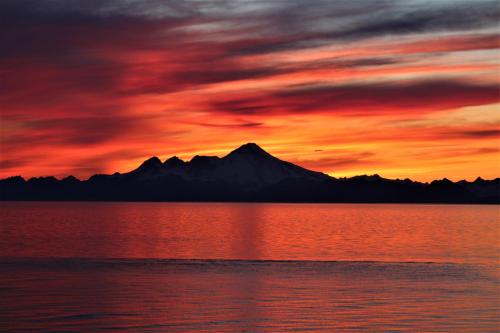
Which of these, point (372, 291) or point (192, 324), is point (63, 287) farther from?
point (372, 291)

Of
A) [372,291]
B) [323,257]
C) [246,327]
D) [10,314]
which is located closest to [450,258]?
[323,257]

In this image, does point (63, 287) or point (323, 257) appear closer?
point (63, 287)

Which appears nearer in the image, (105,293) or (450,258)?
(105,293)

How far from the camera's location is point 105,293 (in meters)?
51.8

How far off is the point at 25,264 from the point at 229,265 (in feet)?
66.6

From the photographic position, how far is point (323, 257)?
85.3 meters

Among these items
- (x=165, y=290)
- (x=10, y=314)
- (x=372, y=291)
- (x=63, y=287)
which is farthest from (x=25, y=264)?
(x=372, y=291)

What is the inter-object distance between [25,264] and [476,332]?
47.7 m

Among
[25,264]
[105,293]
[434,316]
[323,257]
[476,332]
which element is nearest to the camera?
[476,332]

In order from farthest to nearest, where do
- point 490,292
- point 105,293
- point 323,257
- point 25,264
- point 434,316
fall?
point 323,257
point 25,264
point 490,292
point 105,293
point 434,316

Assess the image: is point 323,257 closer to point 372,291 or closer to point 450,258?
point 450,258

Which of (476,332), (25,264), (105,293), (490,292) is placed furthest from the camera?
(25,264)

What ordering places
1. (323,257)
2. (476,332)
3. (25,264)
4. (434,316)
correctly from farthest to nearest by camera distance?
(323,257) < (25,264) < (434,316) < (476,332)

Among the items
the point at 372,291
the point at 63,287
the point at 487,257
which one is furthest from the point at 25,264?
the point at 487,257
